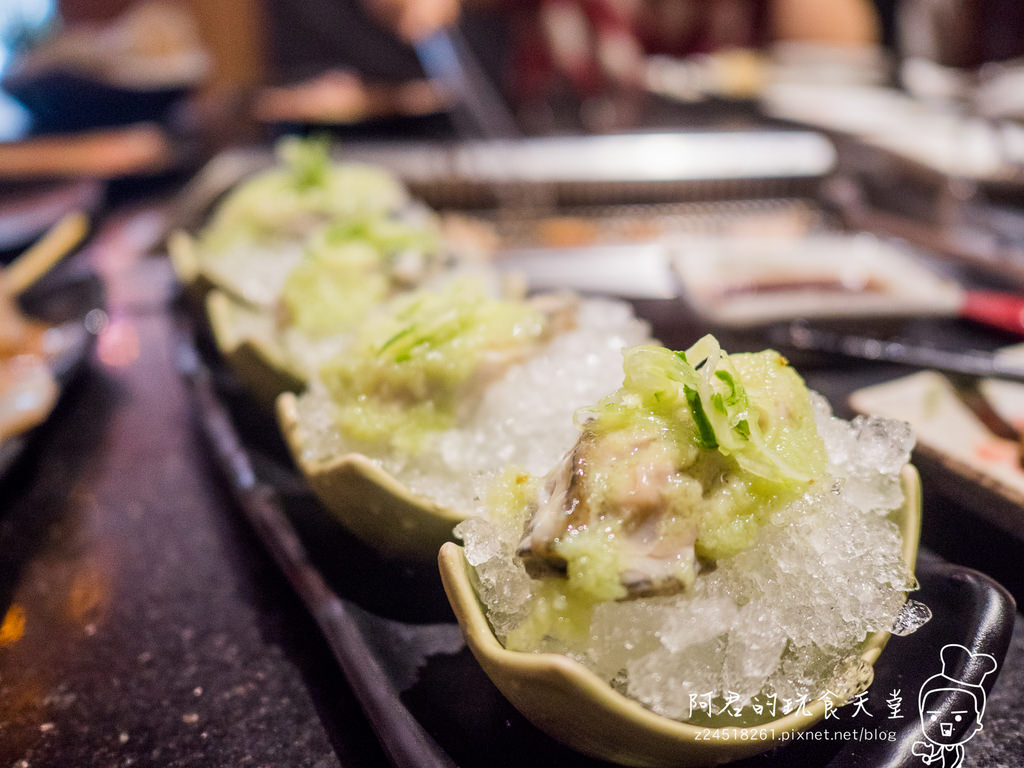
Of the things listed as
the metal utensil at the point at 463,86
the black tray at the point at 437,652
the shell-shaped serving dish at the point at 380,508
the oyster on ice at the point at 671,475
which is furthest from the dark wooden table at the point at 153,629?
the metal utensil at the point at 463,86

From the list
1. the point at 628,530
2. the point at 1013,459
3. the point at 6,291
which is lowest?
the point at 1013,459

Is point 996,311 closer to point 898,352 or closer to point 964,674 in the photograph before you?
point 898,352

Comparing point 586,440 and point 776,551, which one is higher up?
point 586,440

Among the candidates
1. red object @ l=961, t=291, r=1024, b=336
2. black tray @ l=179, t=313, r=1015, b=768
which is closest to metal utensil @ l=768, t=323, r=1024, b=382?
red object @ l=961, t=291, r=1024, b=336

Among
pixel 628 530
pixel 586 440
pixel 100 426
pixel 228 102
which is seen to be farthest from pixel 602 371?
pixel 228 102

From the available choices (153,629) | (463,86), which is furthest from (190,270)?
(463,86)

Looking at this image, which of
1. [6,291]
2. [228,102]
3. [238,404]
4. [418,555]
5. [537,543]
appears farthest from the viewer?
[228,102]

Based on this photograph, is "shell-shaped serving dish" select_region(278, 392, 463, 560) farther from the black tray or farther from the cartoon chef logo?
the cartoon chef logo

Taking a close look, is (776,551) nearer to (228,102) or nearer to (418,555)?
(418,555)
